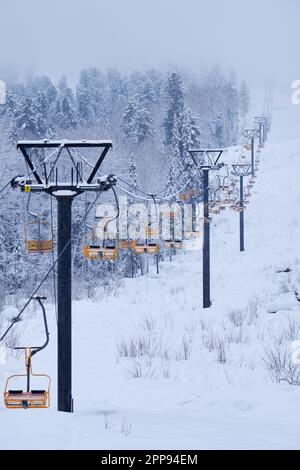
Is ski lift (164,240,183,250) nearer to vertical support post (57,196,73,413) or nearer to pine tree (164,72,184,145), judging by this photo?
vertical support post (57,196,73,413)

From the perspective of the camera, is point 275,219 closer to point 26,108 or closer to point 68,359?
point 26,108

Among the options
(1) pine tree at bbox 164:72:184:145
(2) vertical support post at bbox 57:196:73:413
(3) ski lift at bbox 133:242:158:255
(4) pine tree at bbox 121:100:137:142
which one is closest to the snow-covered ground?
(2) vertical support post at bbox 57:196:73:413

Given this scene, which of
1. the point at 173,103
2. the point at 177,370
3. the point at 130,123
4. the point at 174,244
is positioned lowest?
the point at 177,370

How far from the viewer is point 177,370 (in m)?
12.4

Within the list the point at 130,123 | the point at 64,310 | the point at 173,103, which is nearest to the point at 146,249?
the point at 64,310

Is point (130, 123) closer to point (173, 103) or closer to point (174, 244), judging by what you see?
point (173, 103)

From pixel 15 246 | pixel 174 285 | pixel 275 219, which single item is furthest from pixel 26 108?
pixel 174 285

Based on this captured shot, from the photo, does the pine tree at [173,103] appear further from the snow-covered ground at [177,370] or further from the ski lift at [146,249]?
the ski lift at [146,249]

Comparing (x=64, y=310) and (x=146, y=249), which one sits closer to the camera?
(x=64, y=310)

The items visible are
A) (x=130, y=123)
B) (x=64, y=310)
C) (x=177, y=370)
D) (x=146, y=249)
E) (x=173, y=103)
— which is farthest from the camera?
(x=173, y=103)

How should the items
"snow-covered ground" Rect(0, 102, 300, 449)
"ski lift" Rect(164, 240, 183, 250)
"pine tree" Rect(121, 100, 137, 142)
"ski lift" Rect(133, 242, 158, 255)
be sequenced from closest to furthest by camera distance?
"snow-covered ground" Rect(0, 102, 300, 449), "ski lift" Rect(133, 242, 158, 255), "ski lift" Rect(164, 240, 183, 250), "pine tree" Rect(121, 100, 137, 142)

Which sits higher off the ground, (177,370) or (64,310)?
(64,310)

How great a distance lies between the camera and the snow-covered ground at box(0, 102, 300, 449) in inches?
268
